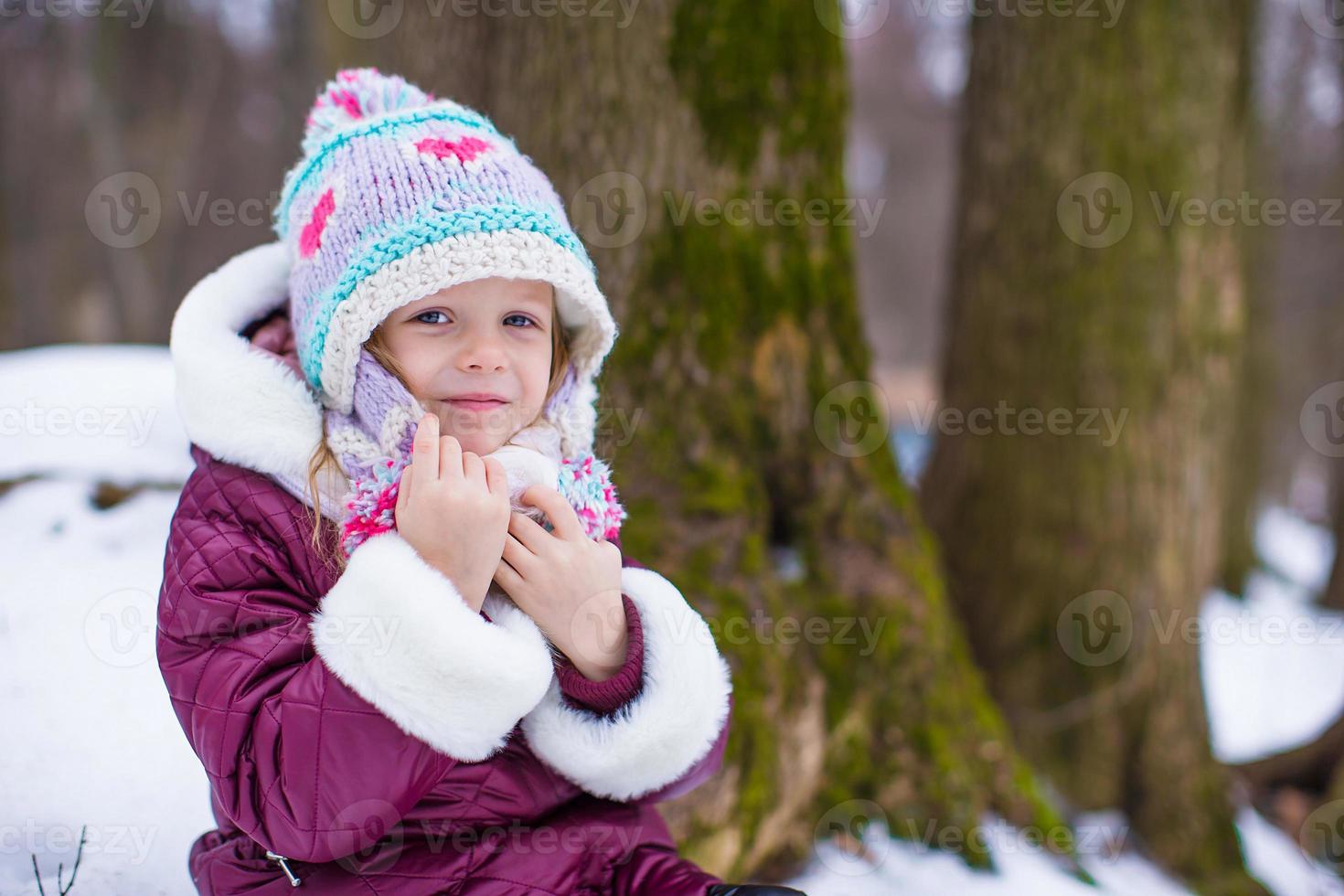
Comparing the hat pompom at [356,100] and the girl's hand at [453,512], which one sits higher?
the hat pompom at [356,100]

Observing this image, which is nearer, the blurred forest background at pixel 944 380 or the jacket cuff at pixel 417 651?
the jacket cuff at pixel 417 651

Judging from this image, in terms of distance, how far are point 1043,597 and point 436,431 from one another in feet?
9.42

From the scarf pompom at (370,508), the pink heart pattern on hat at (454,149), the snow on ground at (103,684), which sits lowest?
the snow on ground at (103,684)

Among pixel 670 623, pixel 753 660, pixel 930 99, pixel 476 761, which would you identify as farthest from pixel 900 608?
pixel 930 99

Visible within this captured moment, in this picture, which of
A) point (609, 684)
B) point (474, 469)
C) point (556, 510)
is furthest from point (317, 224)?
point (609, 684)

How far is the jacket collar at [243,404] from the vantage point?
Answer: 4.90 ft

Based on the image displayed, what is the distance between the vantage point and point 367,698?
1.31m

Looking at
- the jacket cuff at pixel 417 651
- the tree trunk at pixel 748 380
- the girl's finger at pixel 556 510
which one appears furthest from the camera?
the tree trunk at pixel 748 380

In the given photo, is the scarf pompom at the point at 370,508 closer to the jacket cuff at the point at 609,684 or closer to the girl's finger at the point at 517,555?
the girl's finger at the point at 517,555

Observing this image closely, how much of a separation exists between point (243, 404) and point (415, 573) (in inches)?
18.0

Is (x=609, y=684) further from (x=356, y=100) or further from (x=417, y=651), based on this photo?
(x=356, y=100)

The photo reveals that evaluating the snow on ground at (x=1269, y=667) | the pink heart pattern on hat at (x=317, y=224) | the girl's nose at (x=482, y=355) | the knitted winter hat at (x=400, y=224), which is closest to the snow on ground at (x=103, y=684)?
the knitted winter hat at (x=400, y=224)

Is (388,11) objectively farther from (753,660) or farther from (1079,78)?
(1079,78)

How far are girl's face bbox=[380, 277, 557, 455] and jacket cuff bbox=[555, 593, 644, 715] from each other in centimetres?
42
